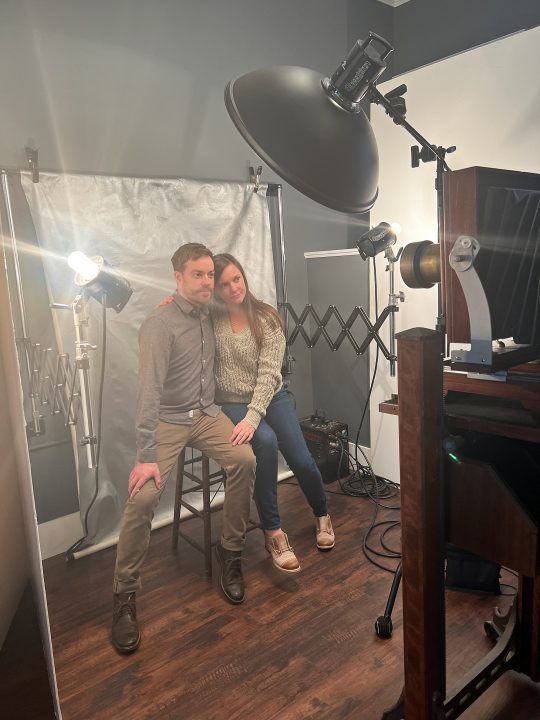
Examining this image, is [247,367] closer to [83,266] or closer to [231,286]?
[231,286]

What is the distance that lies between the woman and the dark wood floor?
14 centimetres

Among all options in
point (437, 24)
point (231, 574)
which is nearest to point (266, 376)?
point (231, 574)

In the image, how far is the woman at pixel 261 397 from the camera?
2031 millimetres

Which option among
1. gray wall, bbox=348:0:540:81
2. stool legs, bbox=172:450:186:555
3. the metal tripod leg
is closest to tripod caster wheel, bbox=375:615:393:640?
the metal tripod leg

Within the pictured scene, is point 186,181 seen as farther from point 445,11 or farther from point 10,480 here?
point 445,11

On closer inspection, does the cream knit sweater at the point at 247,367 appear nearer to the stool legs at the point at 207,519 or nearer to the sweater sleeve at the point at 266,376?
the sweater sleeve at the point at 266,376

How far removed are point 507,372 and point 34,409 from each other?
1531 mm

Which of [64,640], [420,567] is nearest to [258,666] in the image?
[64,640]

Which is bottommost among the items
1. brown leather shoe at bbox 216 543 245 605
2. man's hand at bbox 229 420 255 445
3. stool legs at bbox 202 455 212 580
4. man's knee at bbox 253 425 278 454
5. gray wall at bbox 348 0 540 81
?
brown leather shoe at bbox 216 543 245 605

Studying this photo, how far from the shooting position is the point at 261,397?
2.11 m

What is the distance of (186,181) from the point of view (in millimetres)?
2090

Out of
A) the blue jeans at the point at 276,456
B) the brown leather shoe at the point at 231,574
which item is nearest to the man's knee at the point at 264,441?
the blue jeans at the point at 276,456

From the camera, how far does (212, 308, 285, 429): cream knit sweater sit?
2029 mm

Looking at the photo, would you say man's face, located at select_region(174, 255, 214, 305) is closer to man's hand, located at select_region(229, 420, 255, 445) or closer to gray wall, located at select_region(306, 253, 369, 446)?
man's hand, located at select_region(229, 420, 255, 445)
